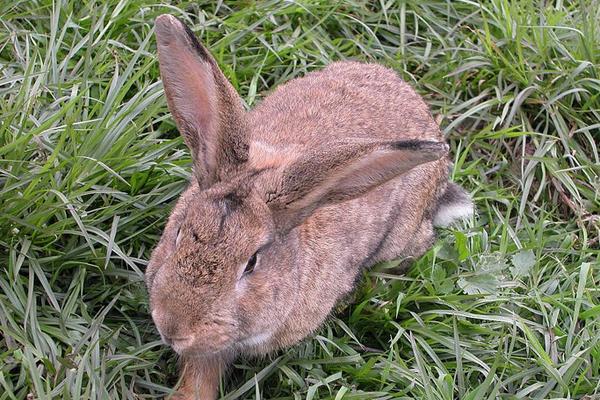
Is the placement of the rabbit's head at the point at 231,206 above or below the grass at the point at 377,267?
above

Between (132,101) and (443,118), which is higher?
(132,101)

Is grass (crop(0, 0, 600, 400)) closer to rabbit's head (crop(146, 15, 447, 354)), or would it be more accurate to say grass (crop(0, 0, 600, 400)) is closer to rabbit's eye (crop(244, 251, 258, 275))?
rabbit's head (crop(146, 15, 447, 354))

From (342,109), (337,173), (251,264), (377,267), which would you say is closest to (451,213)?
(377,267)

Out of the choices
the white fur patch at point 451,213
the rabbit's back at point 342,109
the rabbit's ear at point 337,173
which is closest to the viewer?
the rabbit's ear at point 337,173

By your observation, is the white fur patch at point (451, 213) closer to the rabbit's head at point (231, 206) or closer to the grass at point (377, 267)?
the grass at point (377, 267)

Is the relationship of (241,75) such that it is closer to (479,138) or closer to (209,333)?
(479,138)

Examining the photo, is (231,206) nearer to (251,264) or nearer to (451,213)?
(251,264)

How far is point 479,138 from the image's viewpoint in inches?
259

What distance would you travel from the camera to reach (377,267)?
5.77 metres

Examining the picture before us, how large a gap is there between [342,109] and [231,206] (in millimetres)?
1296

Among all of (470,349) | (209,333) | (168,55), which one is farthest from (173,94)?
(470,349)

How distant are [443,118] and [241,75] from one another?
1235 mm

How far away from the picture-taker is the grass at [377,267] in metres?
5.09

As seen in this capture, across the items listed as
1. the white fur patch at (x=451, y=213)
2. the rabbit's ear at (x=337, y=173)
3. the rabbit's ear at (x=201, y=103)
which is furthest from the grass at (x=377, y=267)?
the rabbit's ear at (x=337, y=173)
